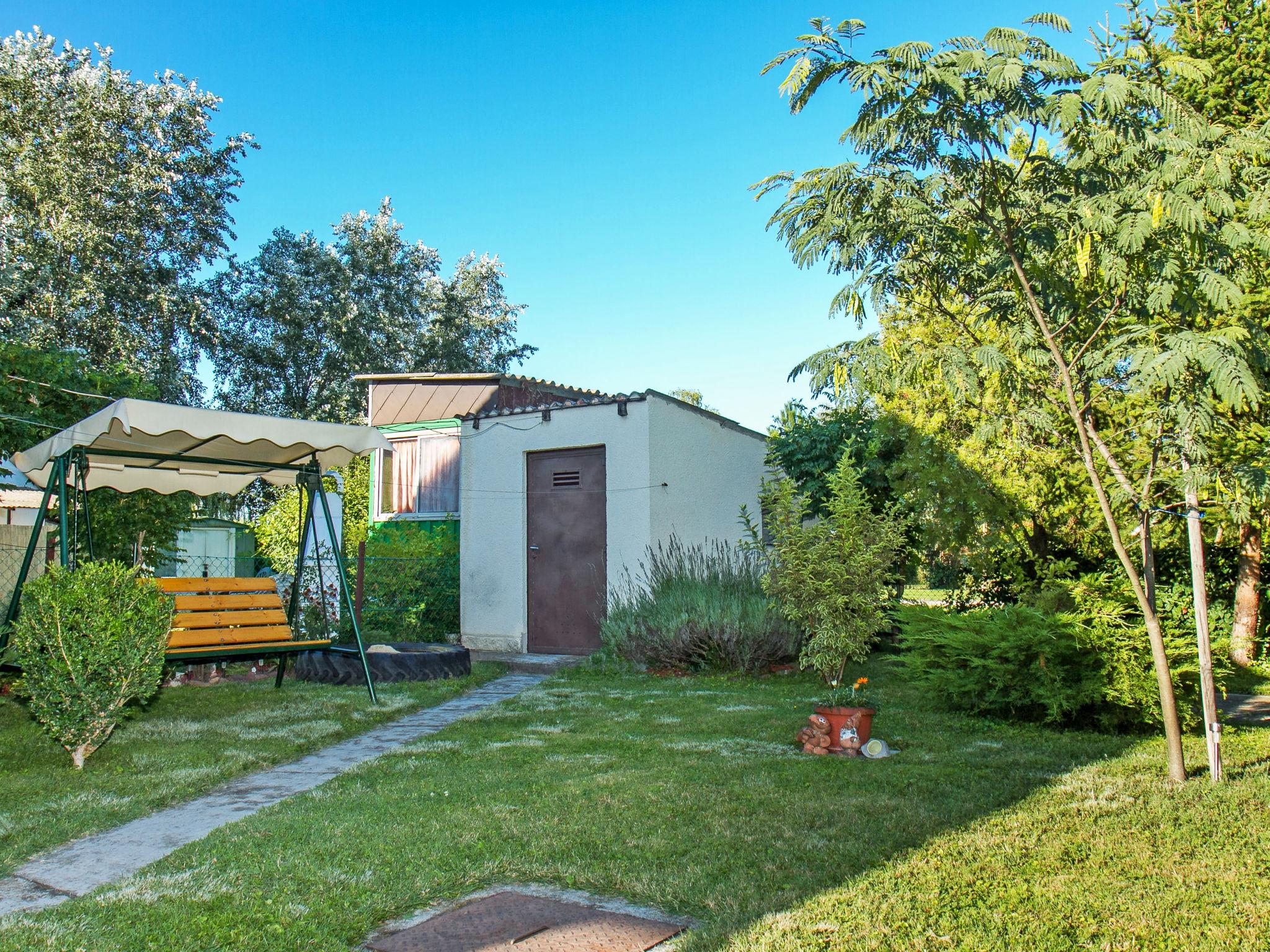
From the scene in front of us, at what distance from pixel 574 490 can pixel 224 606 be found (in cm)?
508

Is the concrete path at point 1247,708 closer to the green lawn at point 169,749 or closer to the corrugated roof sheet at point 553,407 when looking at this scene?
the green lawn at point 169,749

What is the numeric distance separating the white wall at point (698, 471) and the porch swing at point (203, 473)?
429 cm

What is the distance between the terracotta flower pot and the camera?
17.7 ft

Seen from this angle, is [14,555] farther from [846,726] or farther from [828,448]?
[828,448]

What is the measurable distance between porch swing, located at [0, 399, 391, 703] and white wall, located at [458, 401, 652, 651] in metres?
3.39

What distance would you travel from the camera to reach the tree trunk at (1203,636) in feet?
14.9

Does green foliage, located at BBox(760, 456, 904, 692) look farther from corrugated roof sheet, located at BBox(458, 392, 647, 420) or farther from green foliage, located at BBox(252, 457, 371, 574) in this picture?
green foliage, located at BBox(252, 457, 371, 574)

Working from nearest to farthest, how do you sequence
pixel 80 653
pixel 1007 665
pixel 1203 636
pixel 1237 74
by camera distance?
pixel 1203 636 < pixel 80 653 < pixel 1007 665 < pixel 1237 74

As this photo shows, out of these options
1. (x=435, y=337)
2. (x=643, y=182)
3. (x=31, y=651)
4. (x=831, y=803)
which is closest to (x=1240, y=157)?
(x=831, y=803)

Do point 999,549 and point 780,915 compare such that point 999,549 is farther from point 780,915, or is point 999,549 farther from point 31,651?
point 31,651

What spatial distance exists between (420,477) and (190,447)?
5.87m

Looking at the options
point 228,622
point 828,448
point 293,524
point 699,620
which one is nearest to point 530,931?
point 228,622

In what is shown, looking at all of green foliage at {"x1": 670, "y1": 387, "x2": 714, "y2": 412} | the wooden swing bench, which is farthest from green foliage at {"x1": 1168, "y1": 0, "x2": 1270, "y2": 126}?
green foliage at {"x1": 670, "y1": 387, "x2": 714, "y2": 412}

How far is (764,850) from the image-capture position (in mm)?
3484
